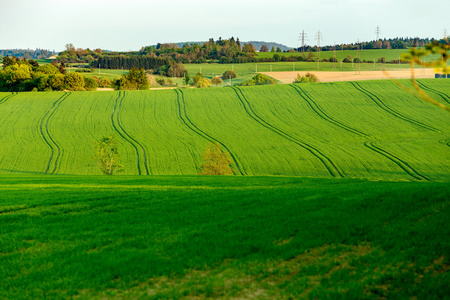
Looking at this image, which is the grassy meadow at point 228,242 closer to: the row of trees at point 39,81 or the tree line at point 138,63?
the row of trees at point 39,81

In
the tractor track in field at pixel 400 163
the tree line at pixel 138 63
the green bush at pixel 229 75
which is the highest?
the tree line at pixel 138 63

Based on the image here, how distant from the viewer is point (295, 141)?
6128 cm

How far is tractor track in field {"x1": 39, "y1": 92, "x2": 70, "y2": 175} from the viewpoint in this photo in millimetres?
54062

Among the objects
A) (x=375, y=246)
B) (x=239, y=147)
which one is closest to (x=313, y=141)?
(x=239, y=147)

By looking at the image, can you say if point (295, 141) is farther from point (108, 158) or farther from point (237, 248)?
point (237, 248)

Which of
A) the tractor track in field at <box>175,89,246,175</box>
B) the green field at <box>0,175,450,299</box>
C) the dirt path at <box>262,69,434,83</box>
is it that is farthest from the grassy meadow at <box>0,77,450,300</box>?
the dirt path at <box>262,69,434,83</box>

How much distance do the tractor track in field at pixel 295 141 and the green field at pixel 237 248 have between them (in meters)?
34.6

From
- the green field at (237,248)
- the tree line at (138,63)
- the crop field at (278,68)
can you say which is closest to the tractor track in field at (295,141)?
the green field at (237,248)

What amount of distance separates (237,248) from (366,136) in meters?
56.4

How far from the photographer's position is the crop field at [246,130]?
5203 cm

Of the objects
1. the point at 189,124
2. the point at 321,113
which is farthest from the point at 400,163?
the point at 189,124

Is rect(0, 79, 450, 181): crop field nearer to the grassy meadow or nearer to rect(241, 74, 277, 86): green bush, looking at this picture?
rect(241, 74, 277, 86): green bush

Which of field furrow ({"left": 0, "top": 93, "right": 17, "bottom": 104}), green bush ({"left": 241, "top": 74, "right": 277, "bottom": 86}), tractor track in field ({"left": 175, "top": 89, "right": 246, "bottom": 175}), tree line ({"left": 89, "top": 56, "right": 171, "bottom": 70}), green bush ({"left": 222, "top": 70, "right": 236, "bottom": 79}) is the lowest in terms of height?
tractor track in field ({"left": 175, "top": 89, "right": 246, "bottom": 175})

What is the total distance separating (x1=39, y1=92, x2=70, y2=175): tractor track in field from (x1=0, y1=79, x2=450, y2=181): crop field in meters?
0.15
